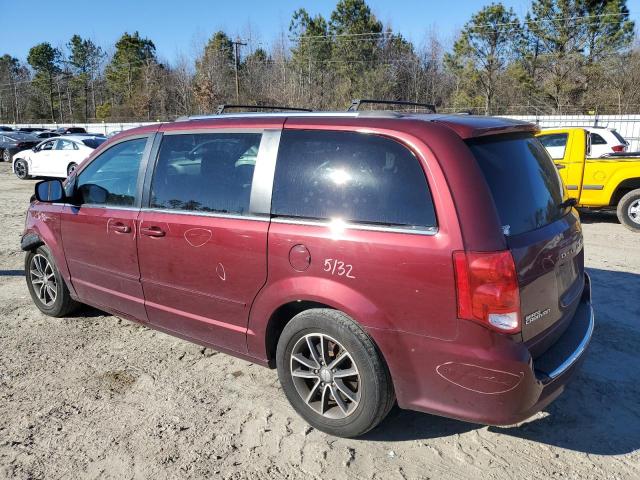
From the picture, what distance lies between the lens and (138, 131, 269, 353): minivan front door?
3.26 meters

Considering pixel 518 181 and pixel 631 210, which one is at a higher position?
pixel 518 181

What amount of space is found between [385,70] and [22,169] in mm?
31651

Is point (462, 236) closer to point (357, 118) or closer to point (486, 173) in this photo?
point (486, 173)

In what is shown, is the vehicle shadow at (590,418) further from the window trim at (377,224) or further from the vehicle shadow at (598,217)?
the vehicle shadow at (598,217)

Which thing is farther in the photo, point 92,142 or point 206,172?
point 92,142

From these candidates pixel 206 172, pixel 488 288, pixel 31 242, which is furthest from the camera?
pixel 31 242

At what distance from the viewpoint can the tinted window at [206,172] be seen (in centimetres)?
334

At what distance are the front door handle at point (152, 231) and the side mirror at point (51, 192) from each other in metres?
1.15

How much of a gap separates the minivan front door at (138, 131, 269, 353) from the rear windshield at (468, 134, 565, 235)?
4.30 feet

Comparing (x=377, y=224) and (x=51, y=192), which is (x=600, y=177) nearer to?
(x=377, y=224)

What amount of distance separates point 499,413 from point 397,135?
1.50 m

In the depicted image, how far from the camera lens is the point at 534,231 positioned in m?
2.76

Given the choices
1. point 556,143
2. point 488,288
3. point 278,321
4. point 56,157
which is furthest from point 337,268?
point 56,157

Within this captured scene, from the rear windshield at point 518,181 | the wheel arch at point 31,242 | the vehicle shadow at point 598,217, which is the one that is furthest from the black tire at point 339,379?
the vehicle shadow at point 598,217
